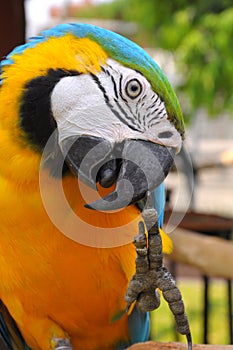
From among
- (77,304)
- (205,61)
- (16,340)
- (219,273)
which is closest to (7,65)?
(77,304)

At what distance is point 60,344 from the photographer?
876 mm

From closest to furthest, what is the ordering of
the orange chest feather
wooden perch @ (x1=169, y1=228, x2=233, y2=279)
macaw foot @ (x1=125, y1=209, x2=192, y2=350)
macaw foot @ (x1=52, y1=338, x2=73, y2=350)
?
macaw foot @ (x1=125, y1=209, x2=192, y2=350) → the orange chest feather → macaw foot @ (x1=52, y1=338, x2=73, y2=350) → wooden perch @ (x1=169, y1=228, x2=233, y2=279)

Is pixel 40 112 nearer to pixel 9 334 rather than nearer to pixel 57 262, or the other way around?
pixel 57 262

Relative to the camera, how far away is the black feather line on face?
2.30ft

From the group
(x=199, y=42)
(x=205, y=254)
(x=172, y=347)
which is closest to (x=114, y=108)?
(x=172, y=347)

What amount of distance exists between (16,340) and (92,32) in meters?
0.56

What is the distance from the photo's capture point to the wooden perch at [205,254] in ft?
4.00

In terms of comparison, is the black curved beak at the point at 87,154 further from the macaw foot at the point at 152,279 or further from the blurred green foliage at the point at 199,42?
the blurred green foliage at the point at 199,42

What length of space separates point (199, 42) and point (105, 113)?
2.94 m

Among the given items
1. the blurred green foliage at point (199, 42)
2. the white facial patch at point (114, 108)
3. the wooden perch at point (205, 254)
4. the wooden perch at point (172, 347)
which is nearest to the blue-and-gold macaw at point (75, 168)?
A: the white facial patch at point (114, 108)

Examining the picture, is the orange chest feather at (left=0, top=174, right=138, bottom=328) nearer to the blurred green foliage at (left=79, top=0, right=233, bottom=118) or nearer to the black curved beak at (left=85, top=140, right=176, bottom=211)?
the black curved beak at (left=85, top=140, right=176, bottom=211)

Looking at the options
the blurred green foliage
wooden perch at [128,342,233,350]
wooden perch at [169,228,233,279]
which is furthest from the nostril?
the blurred green foliage

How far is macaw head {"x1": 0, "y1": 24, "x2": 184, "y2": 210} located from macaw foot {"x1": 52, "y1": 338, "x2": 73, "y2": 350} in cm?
31

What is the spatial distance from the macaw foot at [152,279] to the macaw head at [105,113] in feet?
0.14
